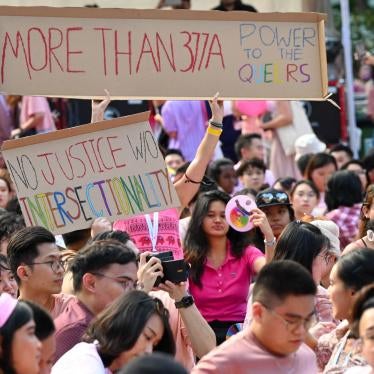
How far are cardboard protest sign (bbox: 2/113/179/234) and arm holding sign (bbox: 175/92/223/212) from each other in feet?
1.23

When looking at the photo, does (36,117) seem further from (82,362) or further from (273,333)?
(273,333)

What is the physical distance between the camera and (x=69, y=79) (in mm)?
8422

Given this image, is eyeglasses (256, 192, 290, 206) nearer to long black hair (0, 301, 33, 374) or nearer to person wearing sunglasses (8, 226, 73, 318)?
person wearing sunglasses (8, 226, 73, 318)

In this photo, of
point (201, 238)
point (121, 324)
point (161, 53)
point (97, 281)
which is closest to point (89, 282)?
point (97, 281)

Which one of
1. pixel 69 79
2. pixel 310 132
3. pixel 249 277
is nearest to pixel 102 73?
pixel 69 79

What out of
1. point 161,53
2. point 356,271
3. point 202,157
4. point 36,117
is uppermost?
point 161,53

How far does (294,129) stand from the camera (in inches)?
579

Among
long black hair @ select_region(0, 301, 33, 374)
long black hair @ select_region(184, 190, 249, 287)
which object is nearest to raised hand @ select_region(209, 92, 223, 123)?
long black hair @ select_region(184, 190, 249, 287)

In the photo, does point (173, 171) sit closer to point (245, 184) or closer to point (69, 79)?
point (245, 184)

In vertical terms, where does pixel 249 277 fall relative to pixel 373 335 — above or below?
below

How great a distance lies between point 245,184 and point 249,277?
Result: 3644 millimetres

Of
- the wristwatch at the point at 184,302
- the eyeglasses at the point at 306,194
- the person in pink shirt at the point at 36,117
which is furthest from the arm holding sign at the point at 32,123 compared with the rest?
the wristwatch at the point at 184,302

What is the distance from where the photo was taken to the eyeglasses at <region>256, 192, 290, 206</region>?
9.63 m

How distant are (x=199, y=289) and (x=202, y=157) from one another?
86 centimetres
